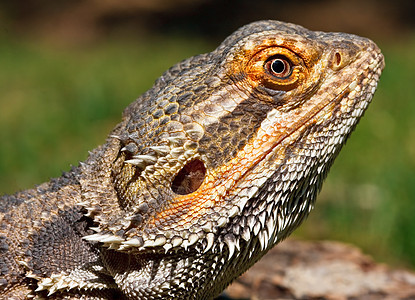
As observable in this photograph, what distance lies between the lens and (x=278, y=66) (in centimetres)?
338

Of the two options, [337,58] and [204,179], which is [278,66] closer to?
[337,58]

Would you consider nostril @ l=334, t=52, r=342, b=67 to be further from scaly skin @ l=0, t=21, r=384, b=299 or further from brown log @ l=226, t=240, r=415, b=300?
brown log @ l=226, t=240, r=415, b=300

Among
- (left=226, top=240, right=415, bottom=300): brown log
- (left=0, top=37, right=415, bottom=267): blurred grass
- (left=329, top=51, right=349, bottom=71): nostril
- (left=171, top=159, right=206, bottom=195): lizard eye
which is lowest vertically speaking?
(left=171, top=159, right=206, bottom=195): lizard eye

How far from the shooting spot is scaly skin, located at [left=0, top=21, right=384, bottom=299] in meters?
3.28

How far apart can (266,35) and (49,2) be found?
1762 centimetres

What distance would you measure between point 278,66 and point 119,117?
747 cm

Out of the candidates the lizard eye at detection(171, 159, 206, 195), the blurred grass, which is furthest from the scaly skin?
the blurred grass

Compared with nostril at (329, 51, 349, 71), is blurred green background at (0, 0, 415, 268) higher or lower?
higher

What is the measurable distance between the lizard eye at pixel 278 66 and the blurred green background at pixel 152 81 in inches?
144

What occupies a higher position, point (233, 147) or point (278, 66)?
point (278, 66)

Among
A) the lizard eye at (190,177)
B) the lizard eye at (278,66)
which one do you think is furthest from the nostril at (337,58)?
the lizard eye at (190,177)

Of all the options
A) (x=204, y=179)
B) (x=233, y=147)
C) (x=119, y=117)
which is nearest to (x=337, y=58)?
(x=233, y=147)

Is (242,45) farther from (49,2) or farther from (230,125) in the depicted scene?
(49,2)

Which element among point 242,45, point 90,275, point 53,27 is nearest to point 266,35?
point 242,45
